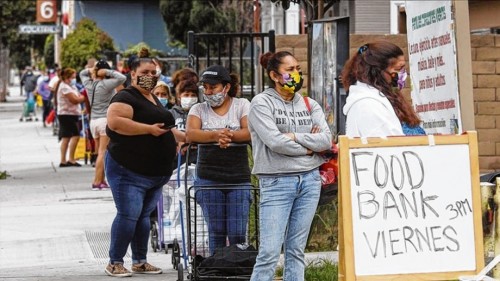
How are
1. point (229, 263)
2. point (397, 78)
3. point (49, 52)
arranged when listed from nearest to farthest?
point (397, 78) → point (229, 263) → point (49, 52)

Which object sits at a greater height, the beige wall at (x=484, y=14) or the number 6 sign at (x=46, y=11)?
the number 6 sign at (x=46, y=11)

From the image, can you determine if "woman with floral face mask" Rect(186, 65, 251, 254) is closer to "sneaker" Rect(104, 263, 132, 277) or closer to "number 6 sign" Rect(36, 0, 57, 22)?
"sneaker" Rect(104, 263, 132, 277)

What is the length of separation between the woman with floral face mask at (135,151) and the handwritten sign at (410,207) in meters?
3.20

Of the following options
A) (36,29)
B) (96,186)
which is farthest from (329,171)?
(36,29)

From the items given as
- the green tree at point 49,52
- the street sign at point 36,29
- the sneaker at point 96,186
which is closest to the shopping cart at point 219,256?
the sneaker at point 96,186

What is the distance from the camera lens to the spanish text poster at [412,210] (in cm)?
743

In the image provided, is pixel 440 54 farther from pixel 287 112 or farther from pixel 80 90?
pixel 80 90

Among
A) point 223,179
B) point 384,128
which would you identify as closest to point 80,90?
point 223,179

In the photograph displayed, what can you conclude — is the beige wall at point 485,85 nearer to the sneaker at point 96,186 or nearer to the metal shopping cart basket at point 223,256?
the sneaker at point 96,186

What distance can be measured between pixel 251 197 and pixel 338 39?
220 cm

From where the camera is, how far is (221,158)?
962cm

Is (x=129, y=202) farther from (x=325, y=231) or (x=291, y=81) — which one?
(x=291, y=81)

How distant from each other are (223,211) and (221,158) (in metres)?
0.41

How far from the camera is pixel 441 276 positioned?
754 centimetres
